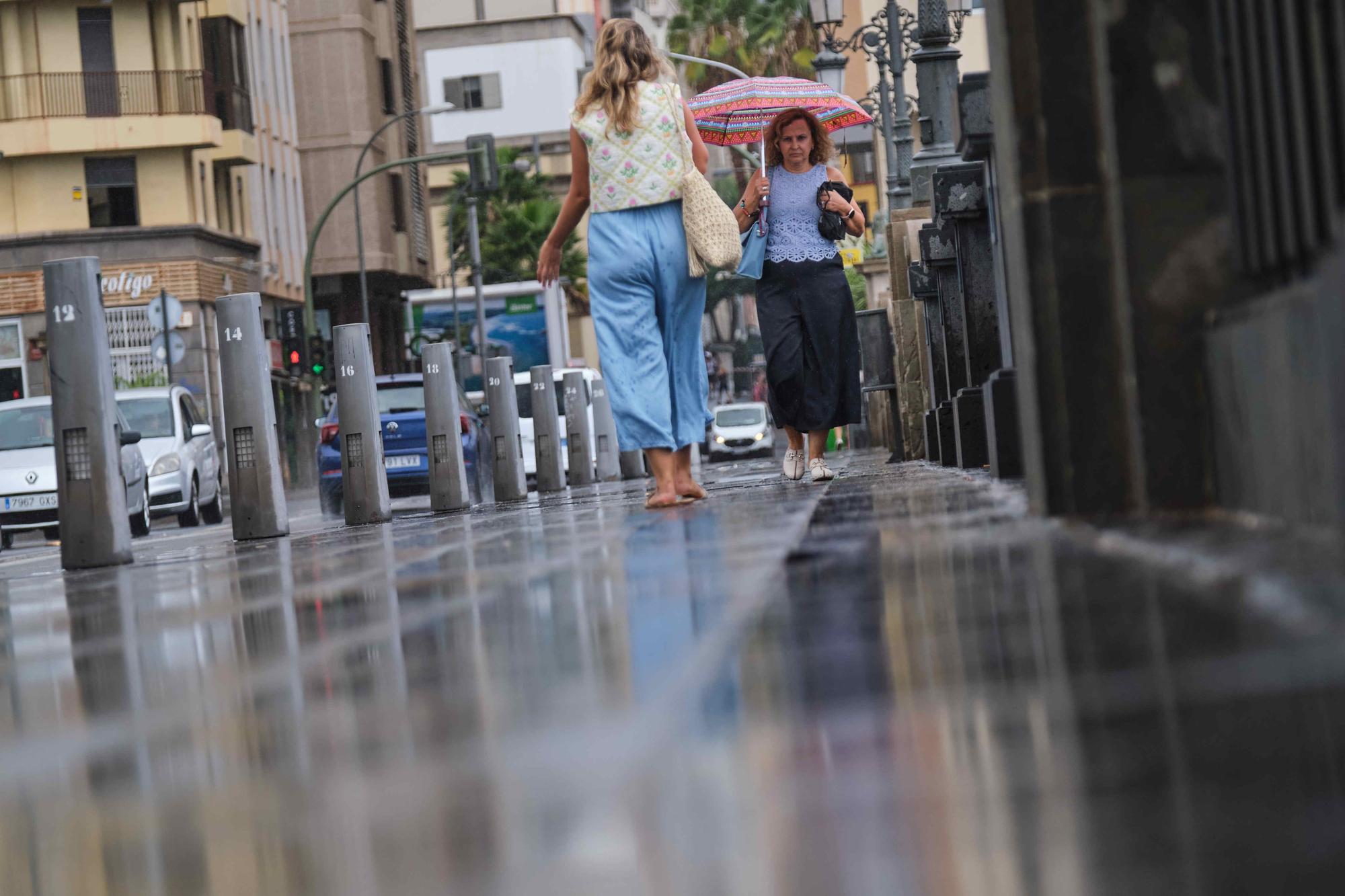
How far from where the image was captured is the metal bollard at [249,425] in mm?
14656

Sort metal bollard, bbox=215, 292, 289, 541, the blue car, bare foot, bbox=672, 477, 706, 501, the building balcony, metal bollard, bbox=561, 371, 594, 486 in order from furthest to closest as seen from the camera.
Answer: the building balcony → metal bollard, bbox=561, 371, 594, 486 → the blue car → metal bollard, bbox=215, 292, 289, 541 → bare foot, bbox=672, 477, 706, 501

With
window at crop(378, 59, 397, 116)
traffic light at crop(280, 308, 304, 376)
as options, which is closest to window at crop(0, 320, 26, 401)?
traffic light at crop(280, 308, 304, 376)

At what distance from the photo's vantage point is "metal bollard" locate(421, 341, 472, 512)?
18938 mm

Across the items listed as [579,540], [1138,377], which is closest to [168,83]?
[579,540]

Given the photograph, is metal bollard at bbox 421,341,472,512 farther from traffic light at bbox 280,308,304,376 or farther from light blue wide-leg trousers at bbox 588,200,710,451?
traffic light at bbox 280,308,304,376

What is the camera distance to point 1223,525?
4781 mm

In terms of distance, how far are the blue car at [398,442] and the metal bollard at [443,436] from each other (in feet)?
8.83

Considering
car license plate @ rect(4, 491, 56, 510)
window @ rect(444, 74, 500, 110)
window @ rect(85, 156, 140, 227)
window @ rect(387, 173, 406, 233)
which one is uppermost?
window @ rect(444, 74, 500, 110)

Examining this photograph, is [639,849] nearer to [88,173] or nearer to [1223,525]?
[1223,525]

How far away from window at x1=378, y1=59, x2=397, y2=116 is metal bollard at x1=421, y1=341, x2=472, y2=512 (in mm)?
50366

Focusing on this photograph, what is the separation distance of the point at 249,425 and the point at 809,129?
16.3 ft

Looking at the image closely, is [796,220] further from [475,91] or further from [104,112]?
[475,91]

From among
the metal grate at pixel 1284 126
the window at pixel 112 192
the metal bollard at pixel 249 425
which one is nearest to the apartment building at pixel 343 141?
the window at pixel 112 192

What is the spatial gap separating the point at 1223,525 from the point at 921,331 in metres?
12.1
